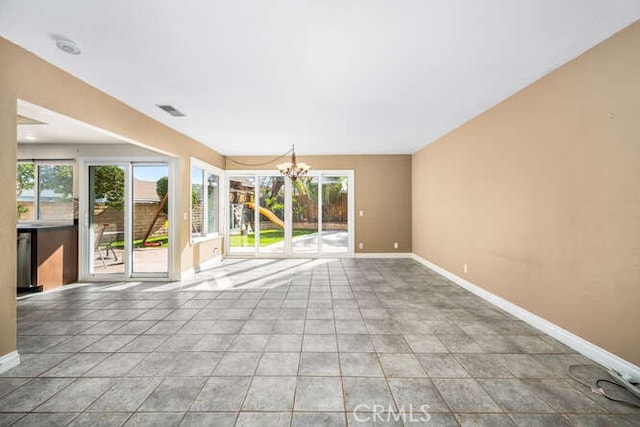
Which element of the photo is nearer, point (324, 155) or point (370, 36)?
point (370, 36)

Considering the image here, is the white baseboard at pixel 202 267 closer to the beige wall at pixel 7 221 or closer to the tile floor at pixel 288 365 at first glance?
the tile floor at pixel 288 365

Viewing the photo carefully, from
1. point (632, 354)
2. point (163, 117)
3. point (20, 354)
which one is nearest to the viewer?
point (632, 354)

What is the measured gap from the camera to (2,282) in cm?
220

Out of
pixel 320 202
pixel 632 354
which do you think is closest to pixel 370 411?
pixel 632 354

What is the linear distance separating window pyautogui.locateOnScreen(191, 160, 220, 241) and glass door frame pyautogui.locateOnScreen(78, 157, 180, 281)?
588 mm

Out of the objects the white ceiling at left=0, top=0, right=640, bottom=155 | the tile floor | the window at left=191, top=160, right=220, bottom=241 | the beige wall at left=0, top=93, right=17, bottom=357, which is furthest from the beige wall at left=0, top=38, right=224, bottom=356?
the window at left=191, top=160, right=220, bottom=241

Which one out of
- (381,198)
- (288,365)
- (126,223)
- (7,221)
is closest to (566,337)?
(288,365)

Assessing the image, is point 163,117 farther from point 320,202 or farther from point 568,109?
point 568,109

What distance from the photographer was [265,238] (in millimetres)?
7324

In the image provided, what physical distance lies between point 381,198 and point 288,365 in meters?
5.49

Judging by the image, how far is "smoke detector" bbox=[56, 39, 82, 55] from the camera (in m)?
2.30

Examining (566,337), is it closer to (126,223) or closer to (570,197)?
(570,197)

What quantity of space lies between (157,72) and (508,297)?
16.2ft

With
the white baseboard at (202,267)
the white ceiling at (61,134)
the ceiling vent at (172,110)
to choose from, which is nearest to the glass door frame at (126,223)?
the white baseboard at (202,267)
